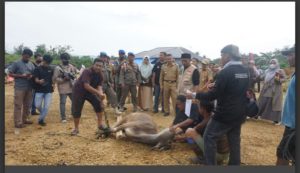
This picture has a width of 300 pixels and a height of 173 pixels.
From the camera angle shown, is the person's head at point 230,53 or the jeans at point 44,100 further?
the jeans at point 44,100

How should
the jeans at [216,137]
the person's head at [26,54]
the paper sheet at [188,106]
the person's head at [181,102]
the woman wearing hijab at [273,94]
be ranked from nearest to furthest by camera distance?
the jeans at [216,137] → the paper sheet at [188,106] → the person's head at [181,102] → the person's head at [26,54] → the woman wearing hijab at [273,94]

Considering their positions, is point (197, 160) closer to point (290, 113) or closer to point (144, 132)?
point (144, 132)

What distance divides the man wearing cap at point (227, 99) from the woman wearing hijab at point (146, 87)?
5584 mm

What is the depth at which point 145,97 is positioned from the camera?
33.8 ft

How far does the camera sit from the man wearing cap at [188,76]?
735 cm

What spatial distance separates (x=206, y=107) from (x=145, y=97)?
5.31 m

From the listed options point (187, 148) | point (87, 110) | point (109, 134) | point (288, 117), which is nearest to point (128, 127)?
point (109, 134)

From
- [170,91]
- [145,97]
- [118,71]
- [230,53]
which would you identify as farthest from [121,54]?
[230,53]

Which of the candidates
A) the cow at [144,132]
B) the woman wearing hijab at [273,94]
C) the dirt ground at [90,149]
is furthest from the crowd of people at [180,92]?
the dirt ground at [90,149]

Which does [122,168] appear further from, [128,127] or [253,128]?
[253,128]

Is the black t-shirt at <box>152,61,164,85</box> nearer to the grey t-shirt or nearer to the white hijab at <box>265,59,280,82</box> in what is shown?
the white hijab at <box>265,59,280,82</box>

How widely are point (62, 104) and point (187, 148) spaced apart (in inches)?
145

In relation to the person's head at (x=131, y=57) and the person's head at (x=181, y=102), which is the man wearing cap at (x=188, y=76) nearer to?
Result: the person's head at (x=181, y=102)

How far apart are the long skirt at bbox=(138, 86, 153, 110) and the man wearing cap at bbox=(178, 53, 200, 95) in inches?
89.0
